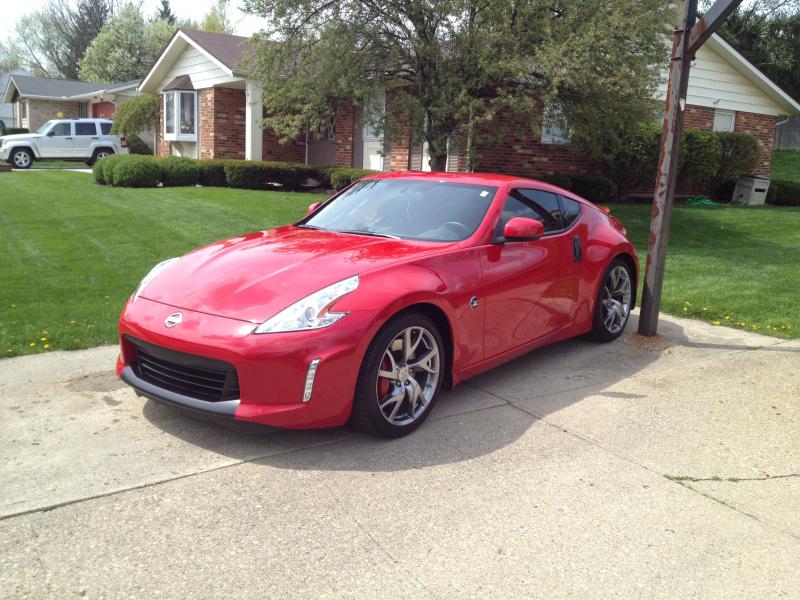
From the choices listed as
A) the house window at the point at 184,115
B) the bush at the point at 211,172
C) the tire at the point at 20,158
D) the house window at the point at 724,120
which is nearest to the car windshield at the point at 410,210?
the bush at the point at 211,172

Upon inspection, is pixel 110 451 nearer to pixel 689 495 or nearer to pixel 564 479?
pixel 564 479

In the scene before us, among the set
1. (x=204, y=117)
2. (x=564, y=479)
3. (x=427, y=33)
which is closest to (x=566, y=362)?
(x=564, y=479)

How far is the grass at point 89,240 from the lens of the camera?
6.25 metres

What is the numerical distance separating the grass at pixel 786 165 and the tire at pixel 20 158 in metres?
30.4

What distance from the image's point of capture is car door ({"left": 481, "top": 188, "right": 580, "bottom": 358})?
4.73 meters

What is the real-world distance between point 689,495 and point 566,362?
2235 mm

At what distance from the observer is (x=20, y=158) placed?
29656 millimetres

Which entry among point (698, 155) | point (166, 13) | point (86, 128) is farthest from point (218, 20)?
point (698, 155)

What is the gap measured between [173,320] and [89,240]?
7069 mm

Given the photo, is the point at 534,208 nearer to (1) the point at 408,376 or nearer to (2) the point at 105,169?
(1) the point at 408,376

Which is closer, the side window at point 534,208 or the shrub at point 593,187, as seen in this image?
the side window at point 534,208

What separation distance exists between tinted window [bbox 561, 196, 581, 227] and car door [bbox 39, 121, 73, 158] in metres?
29.8

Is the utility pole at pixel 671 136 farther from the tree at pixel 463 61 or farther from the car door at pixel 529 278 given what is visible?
the tree at pixel 463 61

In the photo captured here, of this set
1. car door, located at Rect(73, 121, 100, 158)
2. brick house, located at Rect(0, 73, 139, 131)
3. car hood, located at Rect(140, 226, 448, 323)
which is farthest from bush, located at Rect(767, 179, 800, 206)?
brick house, located at Rect(0, 73, 139, 131)
